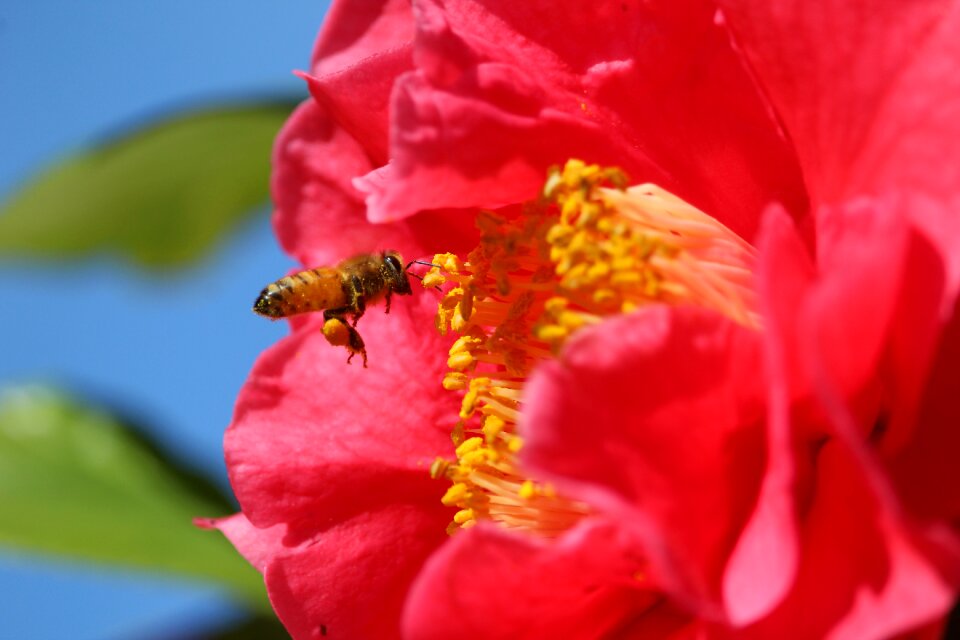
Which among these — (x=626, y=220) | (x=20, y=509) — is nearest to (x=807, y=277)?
(x=626, y=220)

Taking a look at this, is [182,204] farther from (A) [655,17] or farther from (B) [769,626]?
(B) [769,626]

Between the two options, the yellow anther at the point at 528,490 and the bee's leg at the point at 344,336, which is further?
the bee's leg at the point at 344,336

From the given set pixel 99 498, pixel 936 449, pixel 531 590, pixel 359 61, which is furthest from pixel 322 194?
pixel 99 498

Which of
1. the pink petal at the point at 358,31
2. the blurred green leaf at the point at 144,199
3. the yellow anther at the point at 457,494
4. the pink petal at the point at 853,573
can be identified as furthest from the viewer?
the blurred green leaf at the point at 144,199

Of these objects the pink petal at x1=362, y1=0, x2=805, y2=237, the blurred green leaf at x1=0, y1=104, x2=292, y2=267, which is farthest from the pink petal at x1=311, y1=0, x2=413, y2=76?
the blurred green leaf at x1=0, y1=104, x2=292, y2=267

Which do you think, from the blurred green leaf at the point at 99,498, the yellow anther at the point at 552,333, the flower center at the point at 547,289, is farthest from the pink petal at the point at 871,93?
the blurred green leaf at the point at 99,498

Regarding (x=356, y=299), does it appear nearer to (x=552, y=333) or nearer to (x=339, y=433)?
(x=339, y=433)

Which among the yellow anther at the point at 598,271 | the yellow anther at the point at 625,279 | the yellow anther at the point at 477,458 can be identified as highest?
the yellow anther at the point at 598,271

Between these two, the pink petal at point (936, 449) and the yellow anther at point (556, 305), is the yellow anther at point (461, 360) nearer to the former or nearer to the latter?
the yellow anther at point (556, 305)

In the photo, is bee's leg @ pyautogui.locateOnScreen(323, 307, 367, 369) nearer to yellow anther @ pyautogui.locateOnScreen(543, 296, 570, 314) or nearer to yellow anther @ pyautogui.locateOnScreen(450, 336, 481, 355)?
yellow anther @ pyautogui.locateOnScreen(450, 336, 481, 355)
